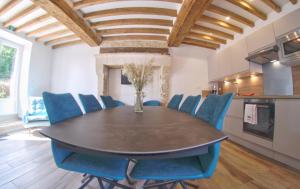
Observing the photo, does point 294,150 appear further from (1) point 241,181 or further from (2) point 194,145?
(2) point 194,145

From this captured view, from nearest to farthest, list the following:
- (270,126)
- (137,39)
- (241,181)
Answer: (241,181) < (270,126) < (137,39)

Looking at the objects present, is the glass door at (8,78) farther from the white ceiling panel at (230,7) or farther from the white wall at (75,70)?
the white ceiling panel at (230,7)

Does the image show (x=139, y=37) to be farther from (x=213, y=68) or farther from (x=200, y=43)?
(x=213, y=68)

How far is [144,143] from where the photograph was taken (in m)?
0.54

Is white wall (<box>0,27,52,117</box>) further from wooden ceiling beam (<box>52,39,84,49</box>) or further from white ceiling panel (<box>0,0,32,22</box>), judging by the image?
white ceiling panel (<box>0,0,32,22</box>)

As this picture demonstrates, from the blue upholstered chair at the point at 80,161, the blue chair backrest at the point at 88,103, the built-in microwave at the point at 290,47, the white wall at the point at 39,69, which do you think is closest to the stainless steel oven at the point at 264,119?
the built-in microwave at the point at 290,47

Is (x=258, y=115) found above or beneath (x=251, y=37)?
beneath

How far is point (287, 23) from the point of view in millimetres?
2137

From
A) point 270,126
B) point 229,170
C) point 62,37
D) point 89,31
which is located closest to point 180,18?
point 89,31

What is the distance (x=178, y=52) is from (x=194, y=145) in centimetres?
436

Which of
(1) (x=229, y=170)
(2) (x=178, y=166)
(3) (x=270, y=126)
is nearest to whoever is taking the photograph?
(2) (x=178, y=166)

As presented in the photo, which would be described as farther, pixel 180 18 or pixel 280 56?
pixel 180 18

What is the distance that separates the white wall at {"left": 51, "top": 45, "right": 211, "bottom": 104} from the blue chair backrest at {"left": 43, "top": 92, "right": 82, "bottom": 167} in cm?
328

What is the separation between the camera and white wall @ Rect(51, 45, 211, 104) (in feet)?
14.6
